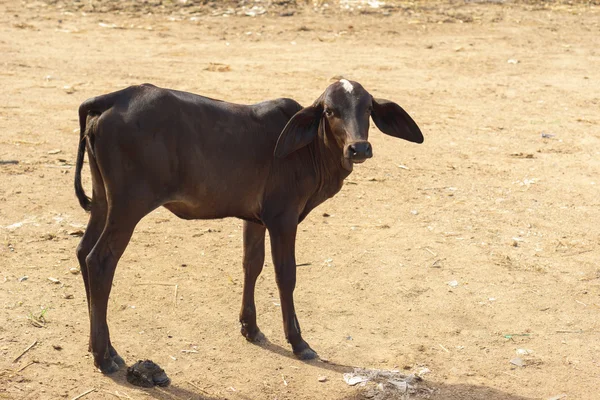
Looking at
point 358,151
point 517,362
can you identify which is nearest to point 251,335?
point 358,151

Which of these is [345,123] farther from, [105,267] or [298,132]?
[105,267]

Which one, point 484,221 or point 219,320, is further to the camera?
point 484,221

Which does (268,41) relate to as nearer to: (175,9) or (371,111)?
(175,9)

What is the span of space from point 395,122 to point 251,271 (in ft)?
4.83

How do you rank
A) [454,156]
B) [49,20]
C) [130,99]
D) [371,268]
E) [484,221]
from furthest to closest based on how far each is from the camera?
[49,20] → [454,156] → [484,221] → [371,268] → [130,99]

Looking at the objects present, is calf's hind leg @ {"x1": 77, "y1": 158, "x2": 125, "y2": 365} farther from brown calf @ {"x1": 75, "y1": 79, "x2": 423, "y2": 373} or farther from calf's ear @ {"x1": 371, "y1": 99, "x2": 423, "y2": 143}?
calf's ear @ {"x1": 371, "y1": 99, "x2": 423, "y2": 143}

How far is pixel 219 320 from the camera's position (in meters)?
6.73

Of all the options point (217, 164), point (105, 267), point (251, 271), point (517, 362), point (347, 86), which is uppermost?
point (347, 86)

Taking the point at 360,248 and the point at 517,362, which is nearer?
the point at 517,362

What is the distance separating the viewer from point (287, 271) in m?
6.12

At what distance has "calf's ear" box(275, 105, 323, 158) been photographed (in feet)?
19.4

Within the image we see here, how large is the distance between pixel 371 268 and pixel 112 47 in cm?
853

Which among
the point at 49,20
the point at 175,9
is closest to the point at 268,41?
the point at 175,9

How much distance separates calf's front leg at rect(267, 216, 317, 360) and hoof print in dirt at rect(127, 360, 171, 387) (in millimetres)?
958
